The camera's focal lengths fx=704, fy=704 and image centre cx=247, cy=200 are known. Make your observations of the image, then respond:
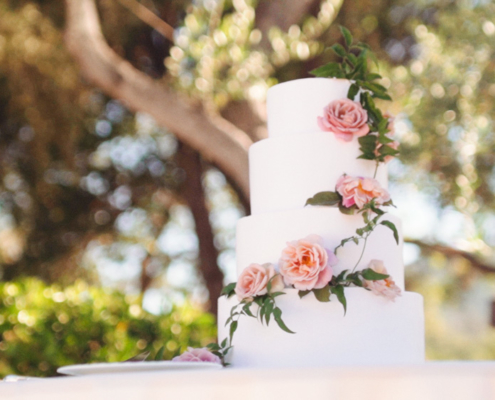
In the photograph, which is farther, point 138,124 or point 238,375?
point 138,124

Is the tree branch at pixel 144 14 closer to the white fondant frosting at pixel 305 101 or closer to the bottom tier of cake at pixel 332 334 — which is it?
the white fondant frosting at pixel 305 101

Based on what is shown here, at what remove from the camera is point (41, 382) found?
1967 millimetres

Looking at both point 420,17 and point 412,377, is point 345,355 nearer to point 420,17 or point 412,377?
point 412,377

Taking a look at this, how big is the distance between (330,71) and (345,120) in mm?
294

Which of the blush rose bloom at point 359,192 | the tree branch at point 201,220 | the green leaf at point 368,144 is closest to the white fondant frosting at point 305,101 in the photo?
the green leaf at point 368,144

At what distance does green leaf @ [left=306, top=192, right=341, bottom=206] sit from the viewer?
2828 mm

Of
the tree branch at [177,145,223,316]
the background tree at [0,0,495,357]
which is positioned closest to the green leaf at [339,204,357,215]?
the background tree at [0,0,495,357]

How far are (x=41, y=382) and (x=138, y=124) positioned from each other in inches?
318

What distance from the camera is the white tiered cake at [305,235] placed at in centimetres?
271

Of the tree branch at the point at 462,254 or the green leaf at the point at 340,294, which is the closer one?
the green leaf at the point at 340,294

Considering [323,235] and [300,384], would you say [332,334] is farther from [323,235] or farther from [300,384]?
[300,384]

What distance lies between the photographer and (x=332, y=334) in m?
2.71

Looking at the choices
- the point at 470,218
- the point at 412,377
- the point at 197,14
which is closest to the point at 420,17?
the point at 470,218

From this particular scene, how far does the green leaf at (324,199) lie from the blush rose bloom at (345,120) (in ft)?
0.82
